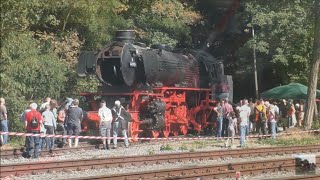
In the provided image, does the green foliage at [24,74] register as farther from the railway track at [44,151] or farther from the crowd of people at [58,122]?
the railway track at [44,151]

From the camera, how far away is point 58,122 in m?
19.4

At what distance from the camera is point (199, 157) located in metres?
16.4

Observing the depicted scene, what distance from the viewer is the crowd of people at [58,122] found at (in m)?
15.9

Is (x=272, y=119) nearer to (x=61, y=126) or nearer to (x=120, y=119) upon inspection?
(x=120, y=119)

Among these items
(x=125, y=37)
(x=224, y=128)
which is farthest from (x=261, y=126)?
(x=125, y=37)

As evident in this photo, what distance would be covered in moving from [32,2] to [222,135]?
8.58 m

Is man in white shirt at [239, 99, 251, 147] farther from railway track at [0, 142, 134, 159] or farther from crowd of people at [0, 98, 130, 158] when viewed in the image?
railway track at [0, 142, 134, 159]

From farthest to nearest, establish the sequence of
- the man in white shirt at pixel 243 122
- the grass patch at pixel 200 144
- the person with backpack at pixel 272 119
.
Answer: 1. the person with backpack at pixel 272 119
2. the grass patch at pixel 200 144
3. the man in white shirt at pixel 243 122

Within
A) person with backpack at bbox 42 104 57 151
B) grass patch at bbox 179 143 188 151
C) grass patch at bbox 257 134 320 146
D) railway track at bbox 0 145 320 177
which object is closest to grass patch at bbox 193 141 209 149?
grass patch at bbox 179 143 188 151

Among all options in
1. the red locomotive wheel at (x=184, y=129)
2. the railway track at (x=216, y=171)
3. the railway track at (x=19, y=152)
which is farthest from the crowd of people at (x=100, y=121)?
the railway track at (x=216, y=171)

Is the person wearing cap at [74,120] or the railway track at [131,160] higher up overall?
the person wearing cap at [74,120]

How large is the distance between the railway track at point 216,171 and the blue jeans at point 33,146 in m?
4.24

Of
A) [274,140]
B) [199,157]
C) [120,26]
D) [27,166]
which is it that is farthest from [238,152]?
[120,26]

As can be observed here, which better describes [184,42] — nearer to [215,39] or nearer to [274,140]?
[215,39]
